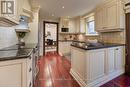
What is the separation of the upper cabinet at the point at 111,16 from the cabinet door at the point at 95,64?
121 centimetres

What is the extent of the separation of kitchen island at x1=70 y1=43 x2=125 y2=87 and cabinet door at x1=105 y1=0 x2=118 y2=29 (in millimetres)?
740

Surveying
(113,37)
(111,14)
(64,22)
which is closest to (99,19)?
(111,14)

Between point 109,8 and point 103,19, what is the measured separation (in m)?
0.44

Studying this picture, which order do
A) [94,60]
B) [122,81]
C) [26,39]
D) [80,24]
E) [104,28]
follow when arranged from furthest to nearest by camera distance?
1. [80,24]
2. [26,39]
3. [104,28]
4. [122,81]
5. [94,60]

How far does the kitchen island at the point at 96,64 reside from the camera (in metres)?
2.54

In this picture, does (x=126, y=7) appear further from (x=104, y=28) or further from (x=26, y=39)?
(x=26, y=39)

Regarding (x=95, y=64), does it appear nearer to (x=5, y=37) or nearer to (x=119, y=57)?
(x=119, y=57)

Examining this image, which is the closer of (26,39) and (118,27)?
(118,27)

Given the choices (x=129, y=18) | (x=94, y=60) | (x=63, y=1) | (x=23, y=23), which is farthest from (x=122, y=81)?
(x=23, y=23)

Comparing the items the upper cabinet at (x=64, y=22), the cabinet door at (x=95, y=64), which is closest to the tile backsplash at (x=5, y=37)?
the cabinet door at (x=95, y=64)

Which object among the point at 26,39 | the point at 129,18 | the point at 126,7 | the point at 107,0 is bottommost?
the point at 26,39

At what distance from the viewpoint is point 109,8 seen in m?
3.80

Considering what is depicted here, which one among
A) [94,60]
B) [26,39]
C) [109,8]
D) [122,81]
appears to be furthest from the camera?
[26,39]

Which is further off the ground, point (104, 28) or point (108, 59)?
point (104, 28)
